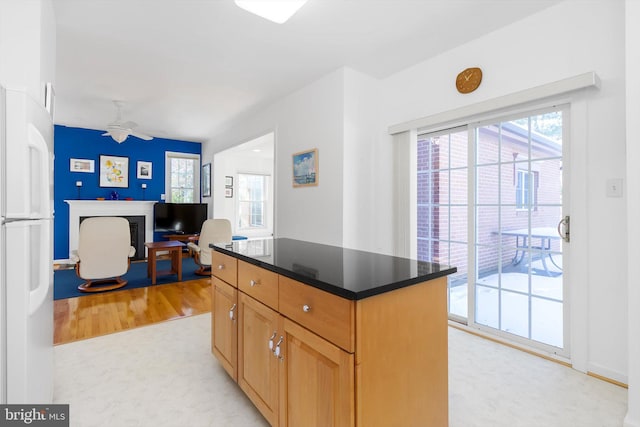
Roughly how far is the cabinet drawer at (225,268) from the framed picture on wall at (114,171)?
5.21 meters

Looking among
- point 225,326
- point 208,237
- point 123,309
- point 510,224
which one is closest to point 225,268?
point 225,326

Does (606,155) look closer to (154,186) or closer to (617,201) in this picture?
(617,201)

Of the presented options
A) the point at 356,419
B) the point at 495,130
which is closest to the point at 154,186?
the point at 495,130

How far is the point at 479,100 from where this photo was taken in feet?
8.63

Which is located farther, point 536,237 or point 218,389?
point 536,237

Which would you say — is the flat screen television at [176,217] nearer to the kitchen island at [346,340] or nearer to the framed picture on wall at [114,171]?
the framed picture on wall at [114,171]

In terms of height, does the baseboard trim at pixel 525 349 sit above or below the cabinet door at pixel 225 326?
below

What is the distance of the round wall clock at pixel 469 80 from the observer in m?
2.62

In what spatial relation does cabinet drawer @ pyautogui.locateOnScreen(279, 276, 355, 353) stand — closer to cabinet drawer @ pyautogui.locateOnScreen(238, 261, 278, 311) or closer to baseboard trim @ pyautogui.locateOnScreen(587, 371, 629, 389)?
cabinet drawer @ pyautogui.locateOnScreen(238, 261, 278, 311)

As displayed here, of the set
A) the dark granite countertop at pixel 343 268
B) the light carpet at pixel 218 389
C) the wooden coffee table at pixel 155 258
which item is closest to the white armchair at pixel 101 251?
the wooden coffee table at pixel 155 258

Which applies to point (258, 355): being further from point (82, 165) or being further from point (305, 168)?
point (82, 165)

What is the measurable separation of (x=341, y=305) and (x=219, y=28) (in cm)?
249

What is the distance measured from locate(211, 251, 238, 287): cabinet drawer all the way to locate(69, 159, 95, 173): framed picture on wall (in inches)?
208

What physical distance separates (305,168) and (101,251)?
2.92 m
